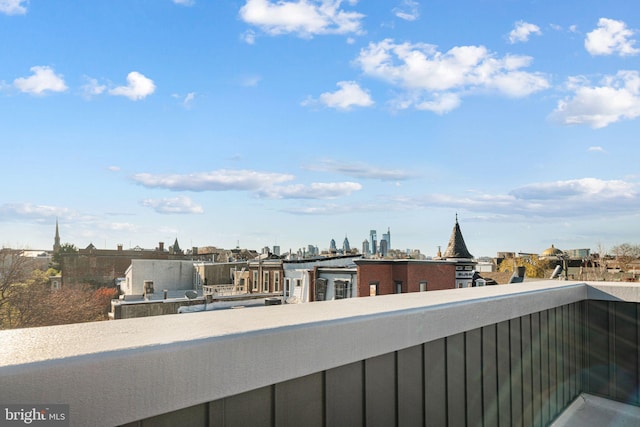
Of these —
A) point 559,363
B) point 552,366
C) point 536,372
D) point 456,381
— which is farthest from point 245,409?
point 559,363

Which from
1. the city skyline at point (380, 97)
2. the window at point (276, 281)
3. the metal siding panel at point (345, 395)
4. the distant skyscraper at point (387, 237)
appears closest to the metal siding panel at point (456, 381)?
the metal siding panel at point (345, 395)

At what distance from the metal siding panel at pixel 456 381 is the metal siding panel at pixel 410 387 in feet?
0.72

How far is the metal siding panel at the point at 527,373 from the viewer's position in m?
2.45

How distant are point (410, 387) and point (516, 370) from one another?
3.67 ft

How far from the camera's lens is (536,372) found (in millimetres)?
2623

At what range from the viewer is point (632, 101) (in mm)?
10617

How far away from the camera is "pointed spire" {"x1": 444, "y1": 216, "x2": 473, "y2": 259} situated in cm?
2691

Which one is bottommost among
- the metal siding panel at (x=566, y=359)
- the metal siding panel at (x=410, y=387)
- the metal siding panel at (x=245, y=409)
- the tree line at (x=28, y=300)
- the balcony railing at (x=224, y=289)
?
the balcony railing at (x=224, y=289)

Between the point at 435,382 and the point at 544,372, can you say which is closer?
the point at 435,382

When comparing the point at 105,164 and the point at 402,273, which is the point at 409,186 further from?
the point at 105,164

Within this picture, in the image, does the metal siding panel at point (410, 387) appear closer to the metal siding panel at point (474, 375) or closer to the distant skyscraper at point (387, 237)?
the metal siding panel at point (474, 375)

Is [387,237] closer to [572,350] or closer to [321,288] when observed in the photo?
[321,288]

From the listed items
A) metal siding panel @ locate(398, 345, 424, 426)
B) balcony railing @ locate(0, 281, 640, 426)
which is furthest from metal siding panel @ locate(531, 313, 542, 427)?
metal siding panel @ locate(398, 345, 424, 426)

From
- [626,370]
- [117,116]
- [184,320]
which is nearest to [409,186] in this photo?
[117,116]
